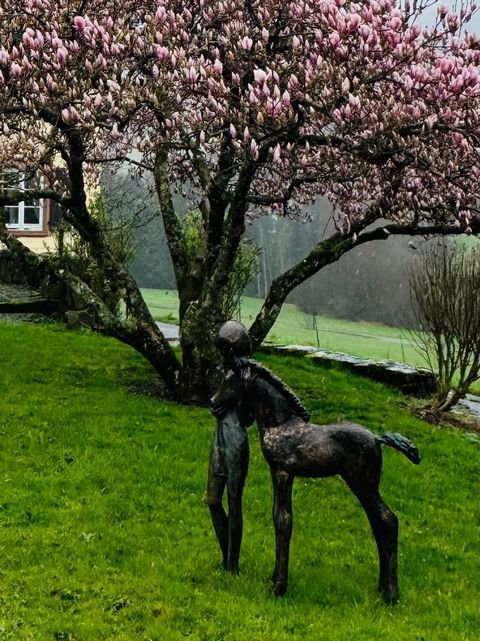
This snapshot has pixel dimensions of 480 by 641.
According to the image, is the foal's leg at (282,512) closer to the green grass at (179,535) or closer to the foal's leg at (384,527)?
the green grass at (179,535)

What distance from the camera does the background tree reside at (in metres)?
15.9

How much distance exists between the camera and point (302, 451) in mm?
6328

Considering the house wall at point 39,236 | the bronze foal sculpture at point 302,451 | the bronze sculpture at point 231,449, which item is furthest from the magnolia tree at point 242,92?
the house wall at point 39,236

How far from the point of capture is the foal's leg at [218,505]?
683cm

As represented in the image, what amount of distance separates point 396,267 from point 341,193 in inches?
412

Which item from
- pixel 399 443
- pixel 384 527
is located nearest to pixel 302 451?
pixel 399 443

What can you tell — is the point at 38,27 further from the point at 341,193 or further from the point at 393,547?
the point at 393,547

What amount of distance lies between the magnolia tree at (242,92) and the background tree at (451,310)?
2105 mm

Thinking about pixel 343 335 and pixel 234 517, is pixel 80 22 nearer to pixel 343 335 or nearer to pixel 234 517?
pixel 234 517

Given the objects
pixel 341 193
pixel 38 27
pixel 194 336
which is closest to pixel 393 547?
pixel 194 336

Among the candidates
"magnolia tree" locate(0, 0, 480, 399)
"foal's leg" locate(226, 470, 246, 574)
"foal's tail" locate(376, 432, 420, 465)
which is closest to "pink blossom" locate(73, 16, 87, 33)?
"magnolia tree" locate(0, 0, 480, 399)

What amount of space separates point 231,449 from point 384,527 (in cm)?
156

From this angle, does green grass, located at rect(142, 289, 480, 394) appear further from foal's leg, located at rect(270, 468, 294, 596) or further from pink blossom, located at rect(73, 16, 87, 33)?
foal's leg, located at rect(270, 468, 294, 596)

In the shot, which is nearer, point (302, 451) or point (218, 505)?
point (302, 451)
